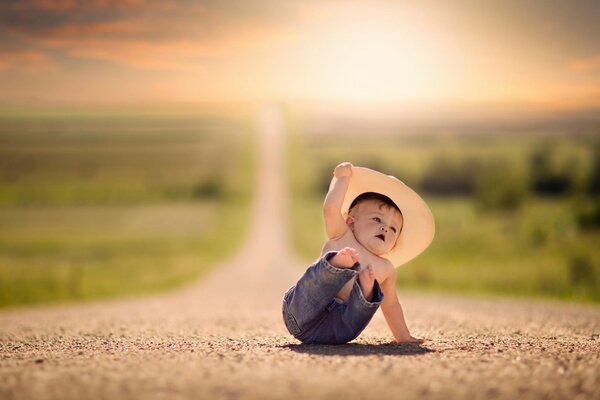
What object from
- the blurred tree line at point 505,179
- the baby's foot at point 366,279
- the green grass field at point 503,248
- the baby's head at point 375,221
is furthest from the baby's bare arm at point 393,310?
the blurred tree line at point 505,179

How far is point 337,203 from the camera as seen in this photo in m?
6.00

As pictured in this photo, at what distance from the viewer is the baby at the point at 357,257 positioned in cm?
571

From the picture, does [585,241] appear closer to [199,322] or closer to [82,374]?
[199,322]

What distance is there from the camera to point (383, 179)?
6.20 metres

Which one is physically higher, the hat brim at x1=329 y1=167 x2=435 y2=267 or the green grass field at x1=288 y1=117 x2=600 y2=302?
the hat brim at x1=329 y1=167 x2=435 y2=267

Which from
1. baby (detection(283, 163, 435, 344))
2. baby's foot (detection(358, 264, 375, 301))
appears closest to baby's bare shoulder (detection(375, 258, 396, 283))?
baby (detection(283, 163, 435, 344))

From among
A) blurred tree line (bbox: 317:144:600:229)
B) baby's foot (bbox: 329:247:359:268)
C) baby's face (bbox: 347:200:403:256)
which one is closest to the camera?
baby's foot (bbox: 329:247:359:268)

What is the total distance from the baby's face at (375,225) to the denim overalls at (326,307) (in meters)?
0.42

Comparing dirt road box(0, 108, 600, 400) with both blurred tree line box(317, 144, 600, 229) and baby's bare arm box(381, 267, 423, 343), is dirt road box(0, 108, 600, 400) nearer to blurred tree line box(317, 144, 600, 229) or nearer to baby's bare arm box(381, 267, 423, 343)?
baby's bare arm box(381, 267, 423, 343)

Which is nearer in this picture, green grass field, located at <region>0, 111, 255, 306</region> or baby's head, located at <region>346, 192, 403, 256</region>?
baby's head, located at <region>346, 192, 403, 256</region>

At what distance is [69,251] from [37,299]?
16.0 meters

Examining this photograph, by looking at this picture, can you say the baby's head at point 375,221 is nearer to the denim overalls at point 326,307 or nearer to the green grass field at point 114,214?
the denim overalls at point 326,307

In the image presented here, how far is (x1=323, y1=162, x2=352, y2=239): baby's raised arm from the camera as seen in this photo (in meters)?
6.02

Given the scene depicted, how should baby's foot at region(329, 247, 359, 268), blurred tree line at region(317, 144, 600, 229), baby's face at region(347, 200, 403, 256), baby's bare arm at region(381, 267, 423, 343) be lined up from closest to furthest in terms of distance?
1. baby's foot at region(329, 247, 359, 268)
2. baby's face at region(347, 200, 403, 256)
3. baby's bare arm at region(381, 267, 423, 343)
4. blurred tree line at region(317, 144, 600, 229)
